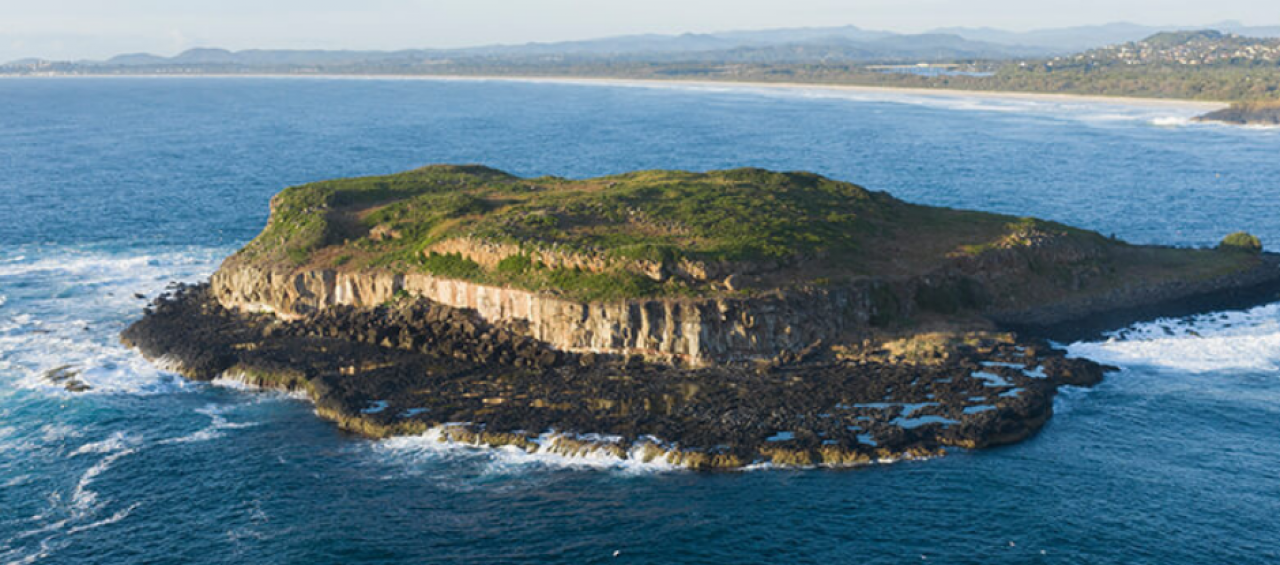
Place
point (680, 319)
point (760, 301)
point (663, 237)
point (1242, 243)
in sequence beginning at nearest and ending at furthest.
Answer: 1. point (680, 319)
2. point (760, 301)
3. point (663, 237)
4. point (1242, 243)

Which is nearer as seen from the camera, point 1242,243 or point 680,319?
point 680,319

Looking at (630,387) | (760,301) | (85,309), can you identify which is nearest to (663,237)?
(760,301)

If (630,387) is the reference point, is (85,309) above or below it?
below

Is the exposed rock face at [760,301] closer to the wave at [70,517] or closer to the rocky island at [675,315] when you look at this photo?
the rocky island at [675,315]

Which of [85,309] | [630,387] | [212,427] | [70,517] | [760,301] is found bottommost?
[70,517]

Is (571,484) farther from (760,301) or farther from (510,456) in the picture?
(760,301)

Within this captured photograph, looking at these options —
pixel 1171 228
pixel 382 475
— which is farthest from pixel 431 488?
pixel 1171 228

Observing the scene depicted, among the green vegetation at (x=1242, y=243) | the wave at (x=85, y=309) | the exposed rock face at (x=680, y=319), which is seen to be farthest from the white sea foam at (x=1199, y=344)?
the wave at (x=85, y=309)

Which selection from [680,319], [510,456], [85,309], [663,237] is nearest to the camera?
[510,456]
